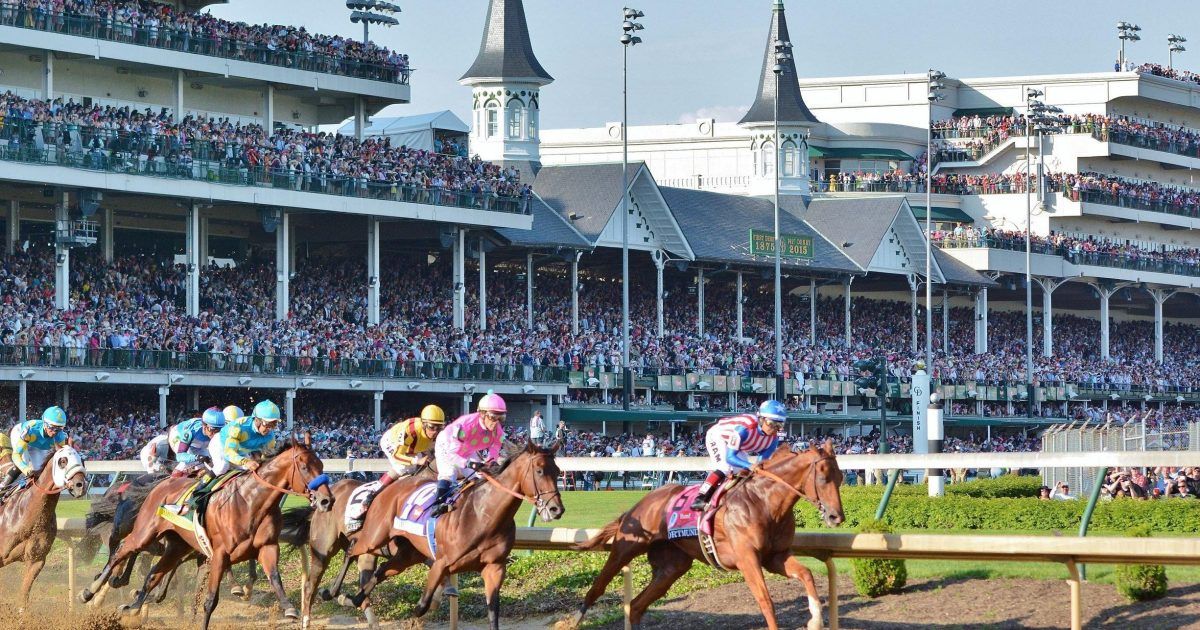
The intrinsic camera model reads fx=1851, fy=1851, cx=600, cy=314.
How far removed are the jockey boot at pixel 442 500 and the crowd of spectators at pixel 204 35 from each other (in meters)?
25.0

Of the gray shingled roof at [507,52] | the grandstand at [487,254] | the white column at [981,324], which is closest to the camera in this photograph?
the grandstand at [487,254]

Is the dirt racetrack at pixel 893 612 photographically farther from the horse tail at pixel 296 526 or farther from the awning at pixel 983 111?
the awning at pixel 983 111

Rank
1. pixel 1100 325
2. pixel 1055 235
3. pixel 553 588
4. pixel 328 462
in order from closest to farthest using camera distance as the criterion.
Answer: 1. pixel 553 588
2. pixel 328 462
3. pixel 1055 235
4. pixel 1100 325

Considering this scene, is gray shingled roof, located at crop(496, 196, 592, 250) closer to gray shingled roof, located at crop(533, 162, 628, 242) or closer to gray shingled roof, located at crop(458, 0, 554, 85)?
gray shingled roof, located at crop(533, 162, 628, 242)

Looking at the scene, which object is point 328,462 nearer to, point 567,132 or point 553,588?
point 553,588

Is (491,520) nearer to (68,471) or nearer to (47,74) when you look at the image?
(68,471)

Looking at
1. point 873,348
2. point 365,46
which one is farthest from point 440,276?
point 873,348

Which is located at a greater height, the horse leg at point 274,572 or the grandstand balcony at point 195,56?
the grandstand balcony at point 195,56

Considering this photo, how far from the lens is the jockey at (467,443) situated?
13.9 meters

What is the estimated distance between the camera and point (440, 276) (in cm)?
4394

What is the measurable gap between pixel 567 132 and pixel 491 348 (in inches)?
1264

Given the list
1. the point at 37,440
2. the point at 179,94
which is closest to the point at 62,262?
the point at 179,94

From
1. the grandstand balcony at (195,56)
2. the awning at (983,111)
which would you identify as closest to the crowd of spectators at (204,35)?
the grandstand balcony at (195,56)

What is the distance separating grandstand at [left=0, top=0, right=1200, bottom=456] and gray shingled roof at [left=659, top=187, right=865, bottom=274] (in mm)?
151
